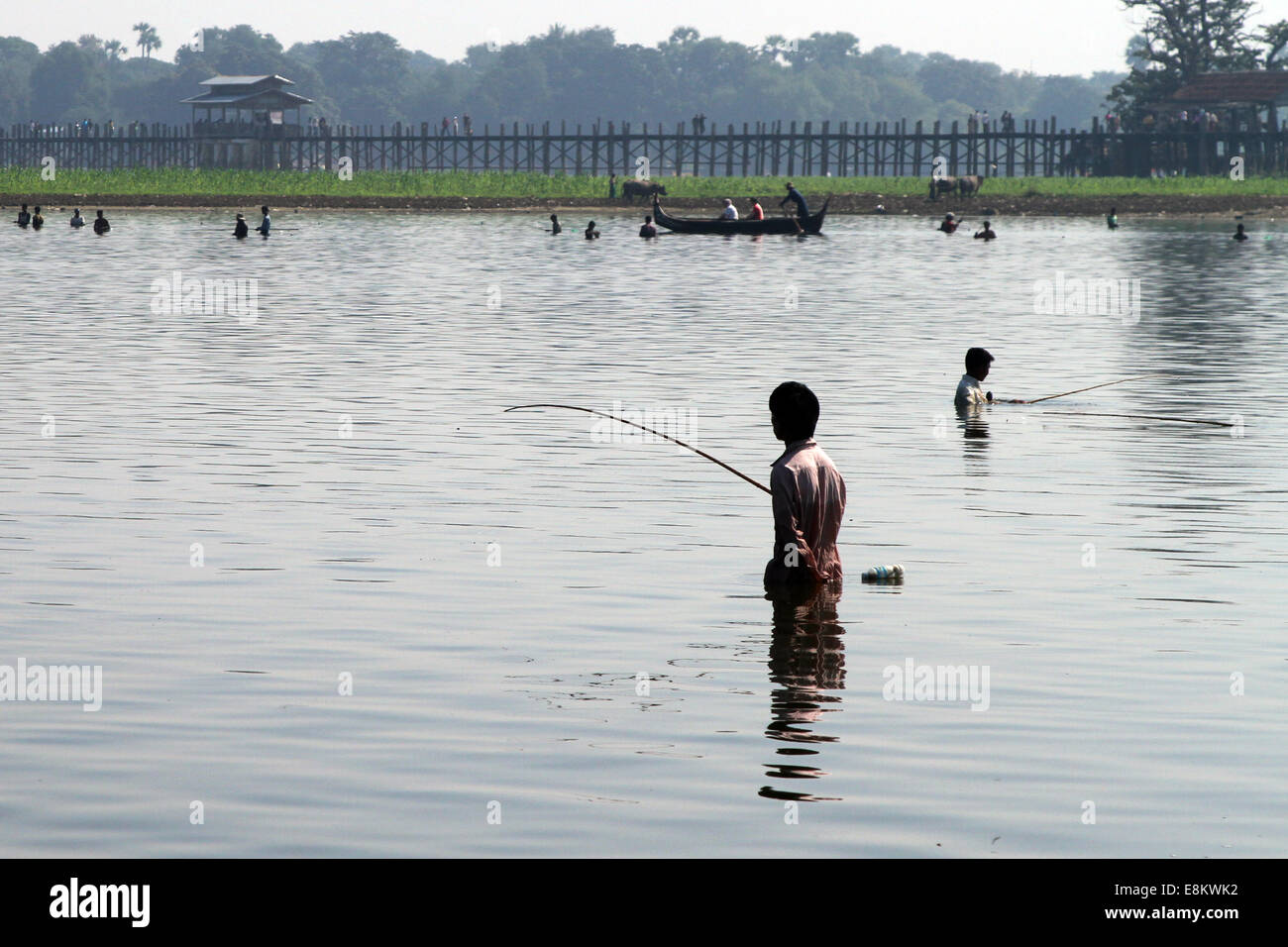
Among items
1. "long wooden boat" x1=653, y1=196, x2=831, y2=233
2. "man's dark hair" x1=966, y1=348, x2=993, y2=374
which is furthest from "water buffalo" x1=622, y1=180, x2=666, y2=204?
"man's dark hair" x1=966, y1=348, x2=993, y2=374

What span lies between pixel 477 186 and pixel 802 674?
266 feet

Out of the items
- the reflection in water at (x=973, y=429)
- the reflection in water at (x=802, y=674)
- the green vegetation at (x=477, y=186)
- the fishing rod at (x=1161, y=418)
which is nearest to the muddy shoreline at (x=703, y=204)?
the green vegetation at (x=477, y=186)

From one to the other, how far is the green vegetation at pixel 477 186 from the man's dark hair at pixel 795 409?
75319mm

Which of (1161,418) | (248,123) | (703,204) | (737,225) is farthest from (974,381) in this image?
(248,123)

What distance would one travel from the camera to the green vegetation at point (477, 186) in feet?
278

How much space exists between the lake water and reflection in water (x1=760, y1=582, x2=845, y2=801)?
0.14 ft

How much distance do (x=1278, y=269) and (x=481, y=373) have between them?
2987 centimetres

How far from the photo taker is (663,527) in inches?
548

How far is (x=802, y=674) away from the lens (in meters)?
9.66

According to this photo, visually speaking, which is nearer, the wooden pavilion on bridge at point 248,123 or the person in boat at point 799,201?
the person in boat at point 799,201

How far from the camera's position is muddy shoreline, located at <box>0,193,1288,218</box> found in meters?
82.3

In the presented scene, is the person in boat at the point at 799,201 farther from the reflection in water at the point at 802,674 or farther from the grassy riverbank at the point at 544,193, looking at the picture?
the reflection in water at the point at 802,674

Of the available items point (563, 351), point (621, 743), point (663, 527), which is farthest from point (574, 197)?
point (621, 743)
